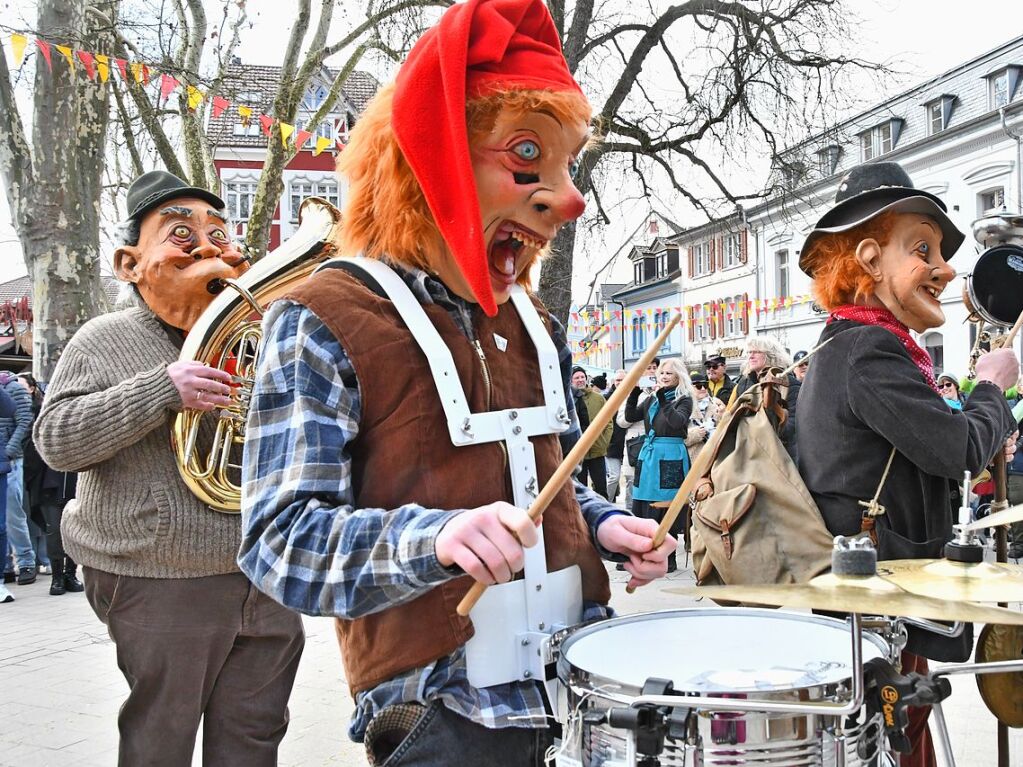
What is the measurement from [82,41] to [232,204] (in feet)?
71.8

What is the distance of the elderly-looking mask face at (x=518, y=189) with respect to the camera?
1.60m

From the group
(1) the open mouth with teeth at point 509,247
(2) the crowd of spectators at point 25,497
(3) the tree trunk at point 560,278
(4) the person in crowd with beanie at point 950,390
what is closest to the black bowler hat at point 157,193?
(1) the open mouth with teeth at point 509,247

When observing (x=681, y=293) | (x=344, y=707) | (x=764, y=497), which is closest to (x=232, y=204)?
(x=681, y=293)

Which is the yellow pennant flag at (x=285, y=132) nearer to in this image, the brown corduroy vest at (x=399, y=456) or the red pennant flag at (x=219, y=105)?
the red pennant flag at (x=219, y=105)

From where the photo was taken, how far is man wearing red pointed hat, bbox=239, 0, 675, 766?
4.47 feet

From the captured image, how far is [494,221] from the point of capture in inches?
63.6

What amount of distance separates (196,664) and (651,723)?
1.59 m

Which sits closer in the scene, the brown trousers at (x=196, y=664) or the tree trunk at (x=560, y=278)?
the brown trousers at (x=196, y=664)

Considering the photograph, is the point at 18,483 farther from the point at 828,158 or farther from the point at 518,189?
the point at 828,158

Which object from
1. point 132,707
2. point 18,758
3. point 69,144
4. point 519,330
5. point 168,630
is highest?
point 69,144

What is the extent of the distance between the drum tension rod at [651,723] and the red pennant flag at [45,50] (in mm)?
5983

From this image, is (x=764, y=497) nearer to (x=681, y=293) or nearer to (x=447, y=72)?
(x=447, y=72)

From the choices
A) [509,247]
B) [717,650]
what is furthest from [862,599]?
[509,247]

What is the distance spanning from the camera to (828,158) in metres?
11.8
